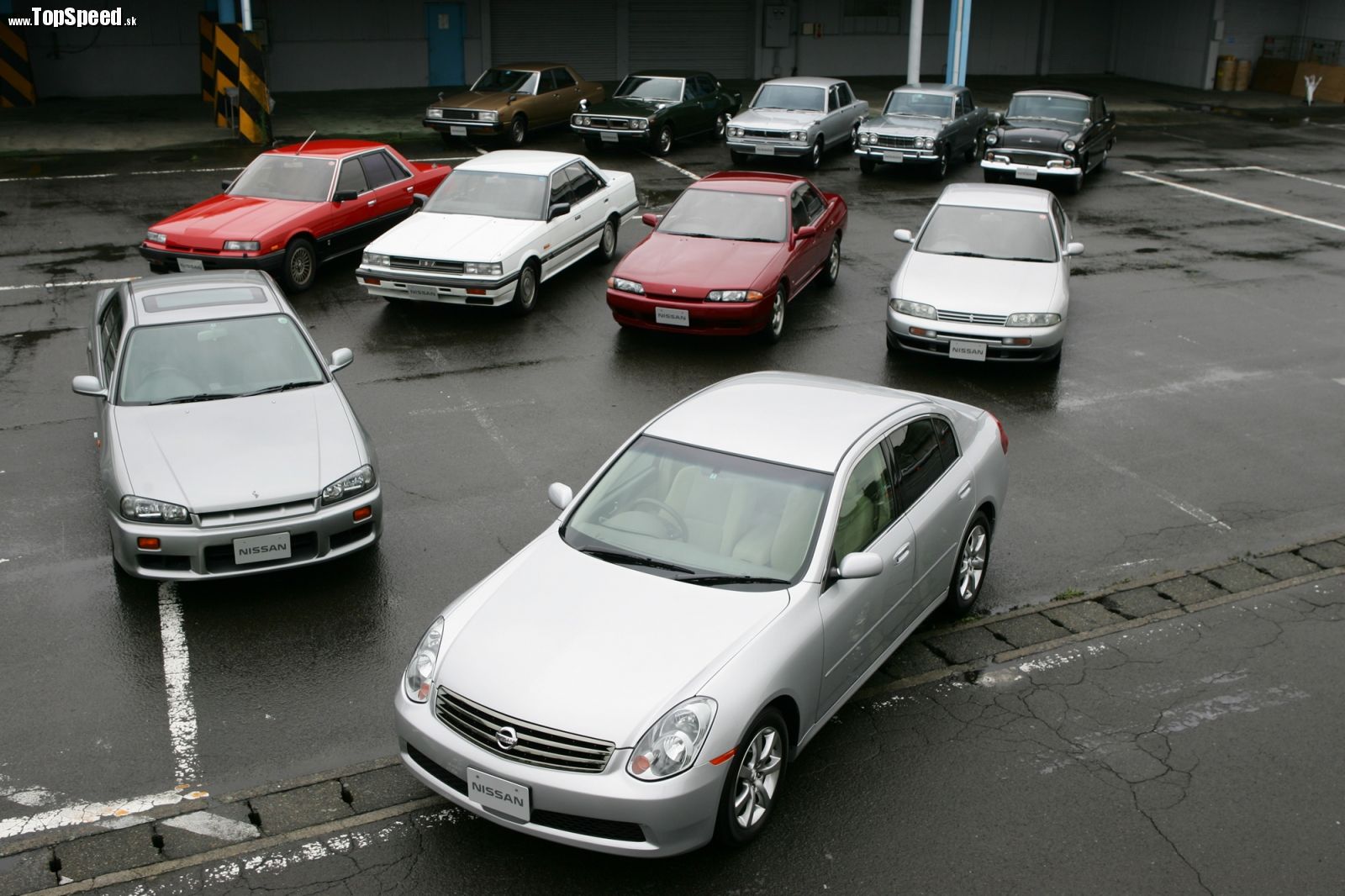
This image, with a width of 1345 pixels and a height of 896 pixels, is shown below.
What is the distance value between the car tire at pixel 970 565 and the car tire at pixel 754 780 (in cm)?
214

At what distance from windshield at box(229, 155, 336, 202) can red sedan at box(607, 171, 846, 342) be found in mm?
3989

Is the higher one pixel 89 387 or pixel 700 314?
pixel 89 387

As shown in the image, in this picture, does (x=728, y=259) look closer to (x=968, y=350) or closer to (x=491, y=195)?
(x=968, y=350)

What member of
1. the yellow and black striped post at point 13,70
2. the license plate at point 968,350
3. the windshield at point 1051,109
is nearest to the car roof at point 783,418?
the license plate at point 968,350

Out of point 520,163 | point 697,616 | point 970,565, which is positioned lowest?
point 970,565

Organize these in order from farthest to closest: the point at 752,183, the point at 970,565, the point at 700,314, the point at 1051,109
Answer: the point at 1051,109, the point at 752,183, the point at 700,314, the point at 970,565

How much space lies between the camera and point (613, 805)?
191 inches

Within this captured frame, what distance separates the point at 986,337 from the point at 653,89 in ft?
47.1

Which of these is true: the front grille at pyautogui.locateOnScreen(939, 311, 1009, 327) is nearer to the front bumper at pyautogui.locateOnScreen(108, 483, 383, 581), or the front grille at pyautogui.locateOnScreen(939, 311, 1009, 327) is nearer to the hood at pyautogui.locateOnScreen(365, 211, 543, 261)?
the hood at pyautogui.locateOnScreen(365, 211, 543, 261)

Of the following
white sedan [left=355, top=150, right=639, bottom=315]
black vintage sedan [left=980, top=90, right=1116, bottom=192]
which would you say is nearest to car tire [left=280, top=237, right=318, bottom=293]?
white sedan [left=355, top=150, right=639, bottom=315]

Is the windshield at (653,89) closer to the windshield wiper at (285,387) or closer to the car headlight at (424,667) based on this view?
the windshield wiper at (285,387)

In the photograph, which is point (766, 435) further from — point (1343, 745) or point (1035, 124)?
point (1035, 124)

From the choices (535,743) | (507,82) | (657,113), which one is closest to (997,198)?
(535,743)

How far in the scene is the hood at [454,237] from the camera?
13023 mm
